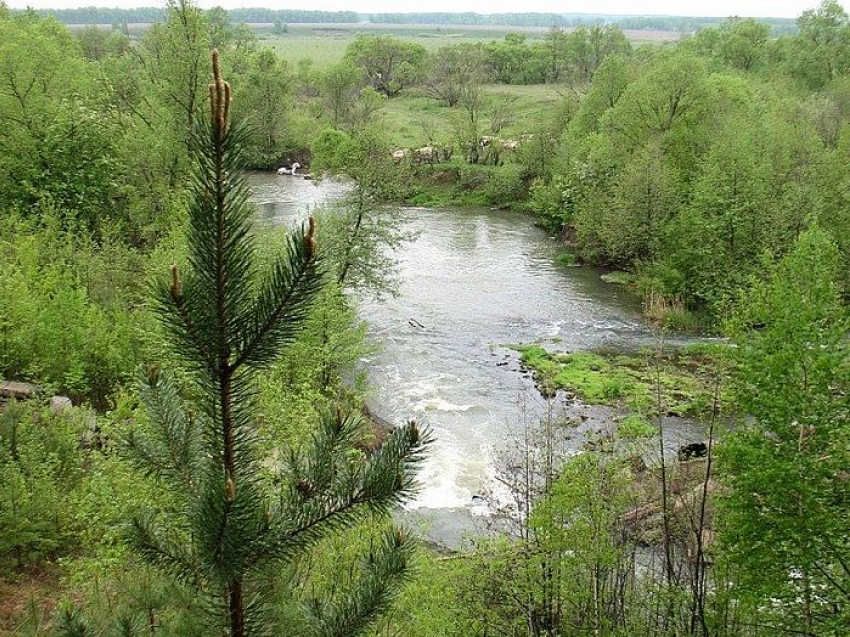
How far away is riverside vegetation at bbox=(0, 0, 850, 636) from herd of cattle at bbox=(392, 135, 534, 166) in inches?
404

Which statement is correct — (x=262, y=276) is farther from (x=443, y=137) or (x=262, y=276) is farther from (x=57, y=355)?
(x=443, y=137)

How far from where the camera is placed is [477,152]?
5981cm

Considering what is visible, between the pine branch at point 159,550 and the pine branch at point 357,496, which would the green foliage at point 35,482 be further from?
the pine branch at point 357,496

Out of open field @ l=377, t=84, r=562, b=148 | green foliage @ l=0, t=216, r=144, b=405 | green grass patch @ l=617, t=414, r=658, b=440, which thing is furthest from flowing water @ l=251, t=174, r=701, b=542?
open field @ l=377, t=84, r=562, b=148

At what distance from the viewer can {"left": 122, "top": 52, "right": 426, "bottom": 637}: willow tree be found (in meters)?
2.96

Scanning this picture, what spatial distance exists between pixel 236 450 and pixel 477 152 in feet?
191

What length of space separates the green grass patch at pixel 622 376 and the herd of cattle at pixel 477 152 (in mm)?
32890

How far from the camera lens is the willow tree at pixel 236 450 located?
2963mm

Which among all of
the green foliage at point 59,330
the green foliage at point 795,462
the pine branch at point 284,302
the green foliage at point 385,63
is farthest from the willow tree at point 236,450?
the green foliage at point 385,63

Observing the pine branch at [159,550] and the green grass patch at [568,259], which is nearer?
the pine branch at [159,550]

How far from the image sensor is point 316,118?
231 ft

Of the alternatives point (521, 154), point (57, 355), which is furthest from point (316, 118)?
point (57, 355)

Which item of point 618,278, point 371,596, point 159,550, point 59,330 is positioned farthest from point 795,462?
point 618,278

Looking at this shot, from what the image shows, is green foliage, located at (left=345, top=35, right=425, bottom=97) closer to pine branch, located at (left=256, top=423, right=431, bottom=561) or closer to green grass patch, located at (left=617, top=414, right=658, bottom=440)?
green grass patch, located at (left=617, top=414, right=658, bottom=440)
